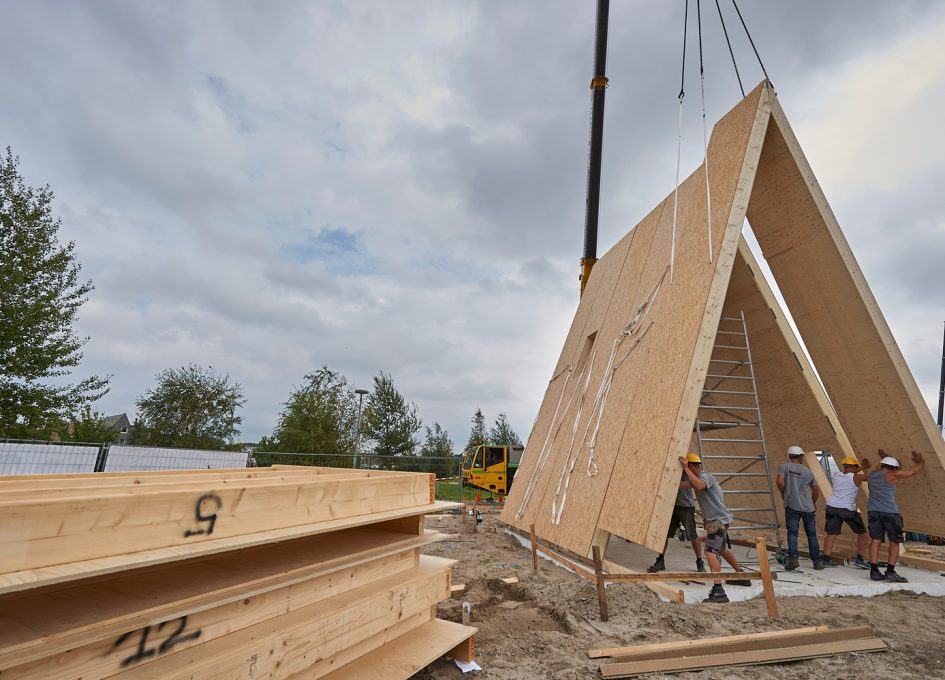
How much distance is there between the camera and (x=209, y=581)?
260cm

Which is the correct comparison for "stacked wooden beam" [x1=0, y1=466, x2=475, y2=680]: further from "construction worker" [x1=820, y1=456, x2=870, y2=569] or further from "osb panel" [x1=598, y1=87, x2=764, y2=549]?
"construction worker" [x1=820, y1=456, x2=870, y2=569]

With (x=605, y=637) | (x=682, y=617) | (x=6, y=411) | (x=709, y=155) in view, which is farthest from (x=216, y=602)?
(x=6, y=411)

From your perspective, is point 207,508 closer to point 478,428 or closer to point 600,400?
point 600,400

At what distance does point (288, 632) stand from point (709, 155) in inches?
308

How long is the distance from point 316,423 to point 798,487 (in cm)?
2423

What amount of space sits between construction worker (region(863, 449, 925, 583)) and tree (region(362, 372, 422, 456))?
29.9m

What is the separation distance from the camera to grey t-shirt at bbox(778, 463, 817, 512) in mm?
6980

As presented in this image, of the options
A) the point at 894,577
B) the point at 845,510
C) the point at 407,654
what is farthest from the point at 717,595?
the point at 407,654

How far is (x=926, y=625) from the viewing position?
5020mm

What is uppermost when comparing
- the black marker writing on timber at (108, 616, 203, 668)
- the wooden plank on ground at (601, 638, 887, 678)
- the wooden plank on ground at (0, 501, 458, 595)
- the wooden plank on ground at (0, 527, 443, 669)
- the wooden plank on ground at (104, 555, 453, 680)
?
the wooden plank on ground at (0, 501, 458, 595)

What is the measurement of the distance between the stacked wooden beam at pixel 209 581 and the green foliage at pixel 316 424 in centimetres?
2455

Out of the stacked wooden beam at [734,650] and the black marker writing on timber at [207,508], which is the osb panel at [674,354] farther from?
the black marker writing on timber at [207,508]

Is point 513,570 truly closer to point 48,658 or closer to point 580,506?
point 580,506

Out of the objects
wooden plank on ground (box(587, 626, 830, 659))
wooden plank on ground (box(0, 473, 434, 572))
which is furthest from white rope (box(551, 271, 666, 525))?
wooden plank on ground (box(0, 473, 434, 572))
